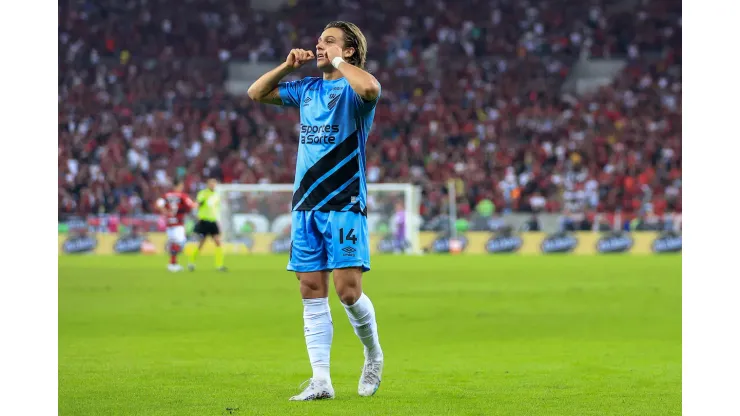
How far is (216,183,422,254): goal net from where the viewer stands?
3275 cm

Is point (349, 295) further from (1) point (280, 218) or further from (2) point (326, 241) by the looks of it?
(1) point (280, 218)

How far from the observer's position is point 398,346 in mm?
10375

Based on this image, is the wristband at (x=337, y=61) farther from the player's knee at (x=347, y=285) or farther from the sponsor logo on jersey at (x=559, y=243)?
the sponsor logo on jersey at (x=559, y=243)

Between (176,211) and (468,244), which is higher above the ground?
(176,211)

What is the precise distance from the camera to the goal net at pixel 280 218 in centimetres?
3275

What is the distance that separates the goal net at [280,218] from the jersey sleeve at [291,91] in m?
25.9

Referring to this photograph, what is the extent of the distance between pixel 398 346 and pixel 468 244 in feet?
77.2

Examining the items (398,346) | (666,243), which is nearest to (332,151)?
(398,346)

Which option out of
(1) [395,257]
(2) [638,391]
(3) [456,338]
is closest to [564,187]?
(1) [395,257]

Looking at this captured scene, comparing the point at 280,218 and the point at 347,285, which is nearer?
the point at 347,285

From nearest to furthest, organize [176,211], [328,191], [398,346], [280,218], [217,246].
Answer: [328,191]
[398,346]
[217,246]
[176,211]
[280,218]

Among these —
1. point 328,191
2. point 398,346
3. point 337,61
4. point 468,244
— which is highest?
point 337,61
